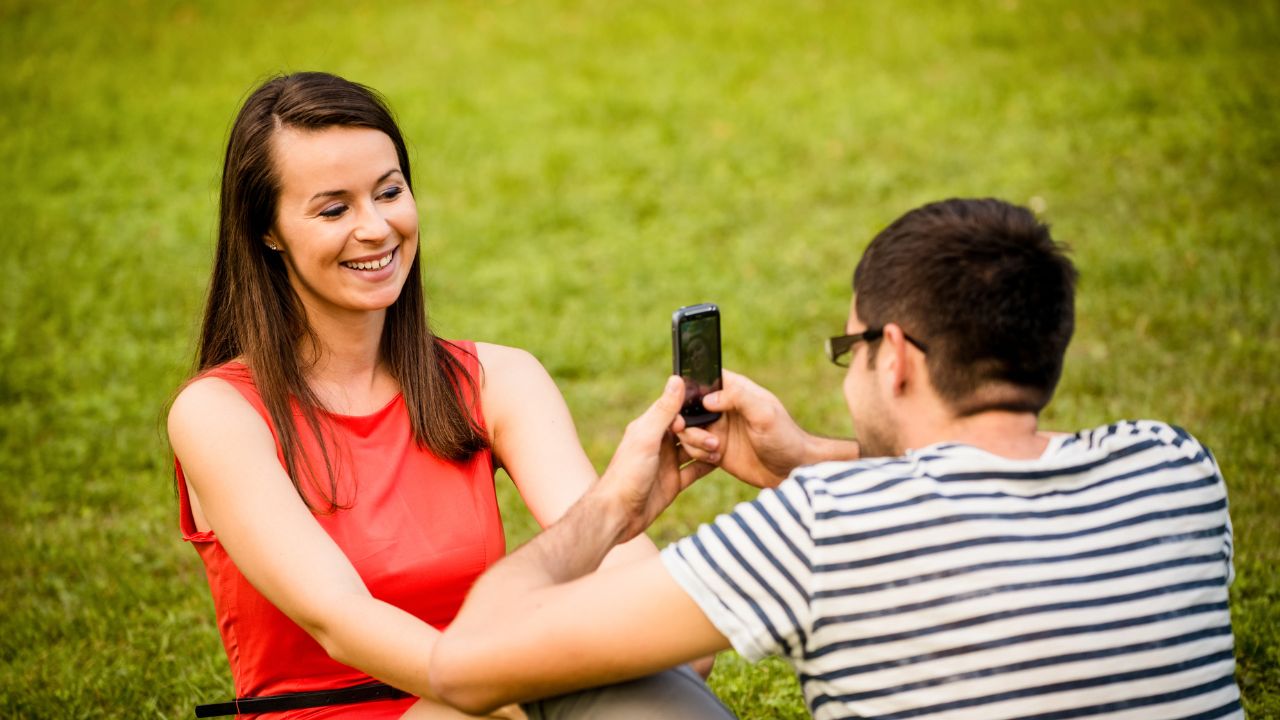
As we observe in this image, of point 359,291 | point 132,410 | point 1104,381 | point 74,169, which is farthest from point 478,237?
point 359,291

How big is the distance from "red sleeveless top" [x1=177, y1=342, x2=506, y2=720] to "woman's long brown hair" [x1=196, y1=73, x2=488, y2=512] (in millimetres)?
46

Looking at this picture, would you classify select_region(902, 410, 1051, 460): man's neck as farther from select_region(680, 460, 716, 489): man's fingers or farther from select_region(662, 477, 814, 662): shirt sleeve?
select_region(680, 460, 716, 489): man's fingers

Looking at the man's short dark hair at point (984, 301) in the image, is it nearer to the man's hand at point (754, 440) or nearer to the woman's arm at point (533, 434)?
the man's hand at point (754, 440)

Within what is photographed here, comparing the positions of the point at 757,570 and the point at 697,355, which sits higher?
the point at 697,355

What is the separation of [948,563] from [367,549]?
1.41 meters

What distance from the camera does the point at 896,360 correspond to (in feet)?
7.10

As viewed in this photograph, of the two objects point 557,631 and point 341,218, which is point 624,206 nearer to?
point 341,218

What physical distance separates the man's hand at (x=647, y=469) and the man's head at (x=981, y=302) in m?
0.58

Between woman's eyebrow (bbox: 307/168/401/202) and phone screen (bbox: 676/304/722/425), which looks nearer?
phone screen (bbox: 676/304/722/425)

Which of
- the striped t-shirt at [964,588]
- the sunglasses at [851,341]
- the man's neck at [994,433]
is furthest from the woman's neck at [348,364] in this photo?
the man's neck at [994,433]

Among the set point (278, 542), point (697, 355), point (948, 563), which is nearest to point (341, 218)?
point (278, 542)

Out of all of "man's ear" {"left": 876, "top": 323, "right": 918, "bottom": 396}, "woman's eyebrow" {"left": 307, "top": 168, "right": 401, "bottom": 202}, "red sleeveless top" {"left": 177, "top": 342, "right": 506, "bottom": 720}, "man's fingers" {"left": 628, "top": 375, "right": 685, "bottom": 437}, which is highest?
"woman's eyebrow" {"left": 307, "top": 168, "right": 401, "bottom": 202}

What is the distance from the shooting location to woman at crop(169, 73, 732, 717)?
2705 mm

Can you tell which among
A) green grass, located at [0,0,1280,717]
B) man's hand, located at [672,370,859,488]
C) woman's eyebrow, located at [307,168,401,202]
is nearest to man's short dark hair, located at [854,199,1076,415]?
man's hand, located at [672,370,859,488]
